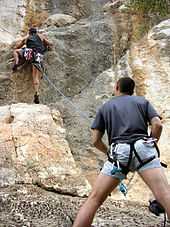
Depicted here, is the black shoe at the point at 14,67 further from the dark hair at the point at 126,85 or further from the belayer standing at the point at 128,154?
the belayer standing at the point at 128,154

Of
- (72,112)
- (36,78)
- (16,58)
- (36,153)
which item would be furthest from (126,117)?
(16,58)

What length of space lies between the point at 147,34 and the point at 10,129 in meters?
6.08

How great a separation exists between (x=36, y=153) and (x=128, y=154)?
332 cm

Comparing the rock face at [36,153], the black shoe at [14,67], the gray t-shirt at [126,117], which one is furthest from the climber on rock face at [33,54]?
the gray t-shirt at [126,117]

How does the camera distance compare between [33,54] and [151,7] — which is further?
[151,7]

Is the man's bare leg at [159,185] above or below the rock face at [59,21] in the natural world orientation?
below

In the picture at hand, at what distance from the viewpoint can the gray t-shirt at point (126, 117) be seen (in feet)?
18.1

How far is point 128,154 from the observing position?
5398mm

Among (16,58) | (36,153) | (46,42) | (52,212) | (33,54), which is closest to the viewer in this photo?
(52,212)

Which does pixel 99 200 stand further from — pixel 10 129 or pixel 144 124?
pixel 10 129

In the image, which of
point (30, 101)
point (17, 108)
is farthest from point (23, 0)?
point (17, 108)

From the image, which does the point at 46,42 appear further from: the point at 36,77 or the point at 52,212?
the point at 52,212

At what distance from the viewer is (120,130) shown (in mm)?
5543

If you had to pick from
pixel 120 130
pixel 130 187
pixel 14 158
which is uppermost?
pixel 120 130
